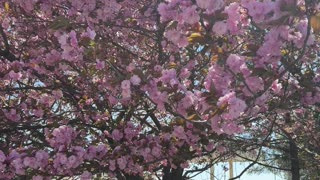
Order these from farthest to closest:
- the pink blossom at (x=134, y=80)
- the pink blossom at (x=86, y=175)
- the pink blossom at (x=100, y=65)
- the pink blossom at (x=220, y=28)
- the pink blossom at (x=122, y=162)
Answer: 1. the pink blossom at (x=122, y=162)
2. the pink blossom at (x=86, y=175)
3. the pink blossom at (x=100, y=65)
4. the pink blossom at (x=134, y=80)
5. the pink blossom at (x=220, y=28)

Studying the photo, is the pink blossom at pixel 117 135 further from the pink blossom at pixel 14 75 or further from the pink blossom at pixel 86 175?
the pink blossom at pixel 14 75

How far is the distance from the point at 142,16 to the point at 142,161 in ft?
4.07

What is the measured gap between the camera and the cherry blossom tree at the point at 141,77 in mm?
2465

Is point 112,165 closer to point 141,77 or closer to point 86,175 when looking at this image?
point 86,175

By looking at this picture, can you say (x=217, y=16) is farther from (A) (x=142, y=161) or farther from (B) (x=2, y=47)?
(B) (x=2, y=47)

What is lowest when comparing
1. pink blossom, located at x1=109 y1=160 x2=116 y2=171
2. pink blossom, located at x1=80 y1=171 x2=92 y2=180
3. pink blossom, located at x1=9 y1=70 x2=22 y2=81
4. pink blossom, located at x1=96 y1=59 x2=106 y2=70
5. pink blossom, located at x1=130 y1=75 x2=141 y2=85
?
pink blossom, located at x1=80 y1=171 x2=92 y2=180

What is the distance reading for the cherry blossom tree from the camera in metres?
2.46

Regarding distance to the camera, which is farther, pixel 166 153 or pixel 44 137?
pixel 44 137

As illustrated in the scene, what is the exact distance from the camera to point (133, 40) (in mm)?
4609

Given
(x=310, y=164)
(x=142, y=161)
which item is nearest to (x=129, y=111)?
(x=142, y=161)

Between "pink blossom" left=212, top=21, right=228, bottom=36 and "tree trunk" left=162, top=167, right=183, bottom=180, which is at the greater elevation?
"tree trunk" left=162, top=167, right=183, bottom=180

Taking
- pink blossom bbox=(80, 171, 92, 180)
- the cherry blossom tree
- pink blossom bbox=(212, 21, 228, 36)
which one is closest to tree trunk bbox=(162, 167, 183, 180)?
the cherry blossom tree

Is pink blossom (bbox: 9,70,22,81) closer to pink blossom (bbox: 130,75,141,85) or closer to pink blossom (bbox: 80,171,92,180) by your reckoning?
pink blossom (bbox: 80,171,92,180)

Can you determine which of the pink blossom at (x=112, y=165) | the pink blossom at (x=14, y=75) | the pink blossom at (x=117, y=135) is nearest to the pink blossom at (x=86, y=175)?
the pink blossom at (x=112, y=165)
